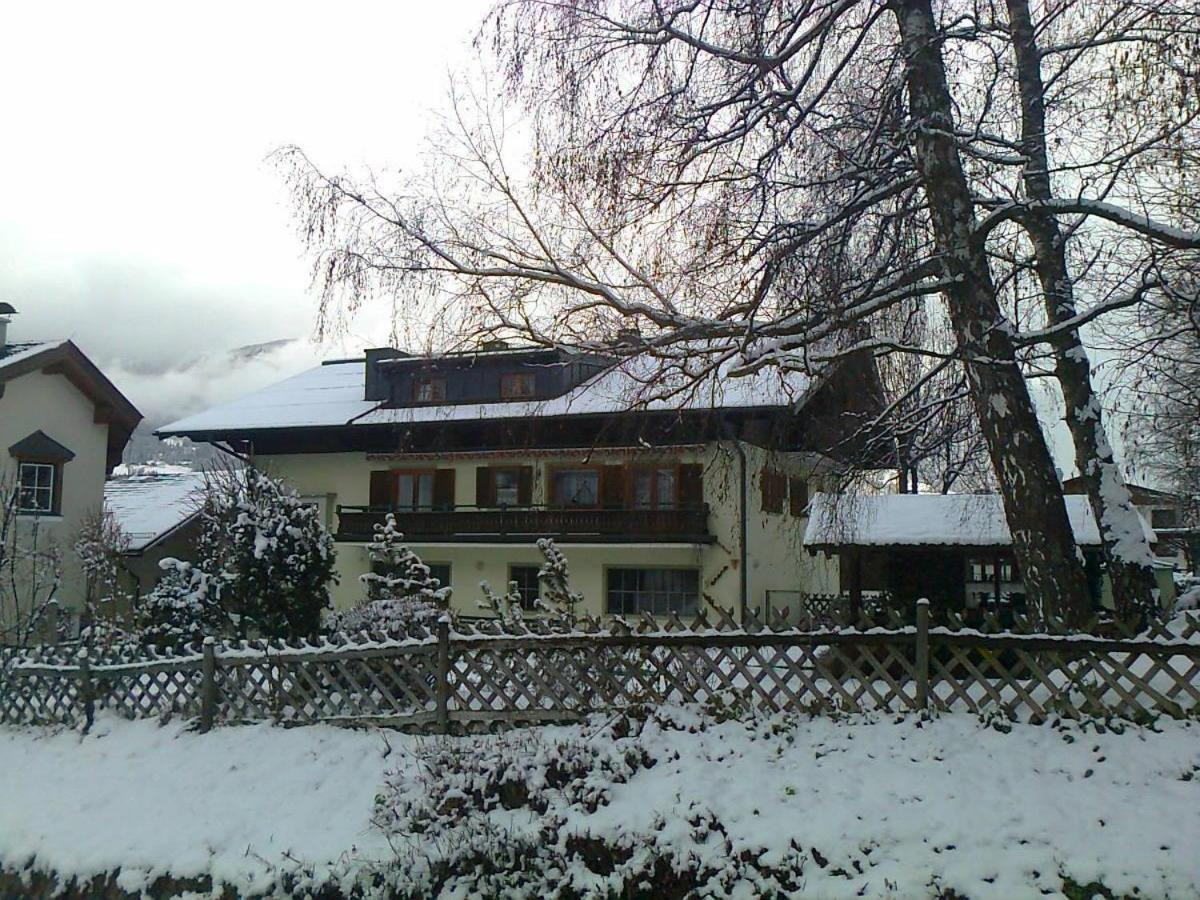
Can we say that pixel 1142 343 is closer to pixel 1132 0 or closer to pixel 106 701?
pixel 1132 0

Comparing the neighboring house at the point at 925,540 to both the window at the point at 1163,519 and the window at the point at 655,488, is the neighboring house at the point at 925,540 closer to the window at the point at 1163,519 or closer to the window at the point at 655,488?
the window at the point at 655,488

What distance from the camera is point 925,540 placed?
50.0 feet

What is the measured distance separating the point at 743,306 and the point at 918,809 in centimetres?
441

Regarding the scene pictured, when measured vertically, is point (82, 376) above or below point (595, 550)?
above

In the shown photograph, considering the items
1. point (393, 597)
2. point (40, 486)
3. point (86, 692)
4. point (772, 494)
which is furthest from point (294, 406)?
point (86, 692)

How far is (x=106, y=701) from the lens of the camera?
10.4 metres

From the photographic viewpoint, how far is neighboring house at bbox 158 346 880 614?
76.0 feet

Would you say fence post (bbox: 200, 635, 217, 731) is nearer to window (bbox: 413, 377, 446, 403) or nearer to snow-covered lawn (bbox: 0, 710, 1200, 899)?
snow-covered lawn (bbox: 0, 710, 1200, 899)

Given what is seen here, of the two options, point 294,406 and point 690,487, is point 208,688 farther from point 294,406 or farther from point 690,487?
point 294,406

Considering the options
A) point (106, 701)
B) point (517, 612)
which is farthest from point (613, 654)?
point (106, 701)

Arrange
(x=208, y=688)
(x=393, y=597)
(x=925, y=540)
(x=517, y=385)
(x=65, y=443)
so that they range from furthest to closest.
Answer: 1. (x=517, y=385)
2. (x=65, y=443)
3. (x=925, y=540)
4. (x=393, y=597)
5. (x=208, y=688)

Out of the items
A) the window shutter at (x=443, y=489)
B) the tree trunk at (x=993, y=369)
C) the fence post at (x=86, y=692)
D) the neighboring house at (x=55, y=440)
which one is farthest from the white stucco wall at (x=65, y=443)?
the tree trunk at (x=993, y=369)

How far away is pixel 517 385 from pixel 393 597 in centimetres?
1270

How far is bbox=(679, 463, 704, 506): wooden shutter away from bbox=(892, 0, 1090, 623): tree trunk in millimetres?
14200
